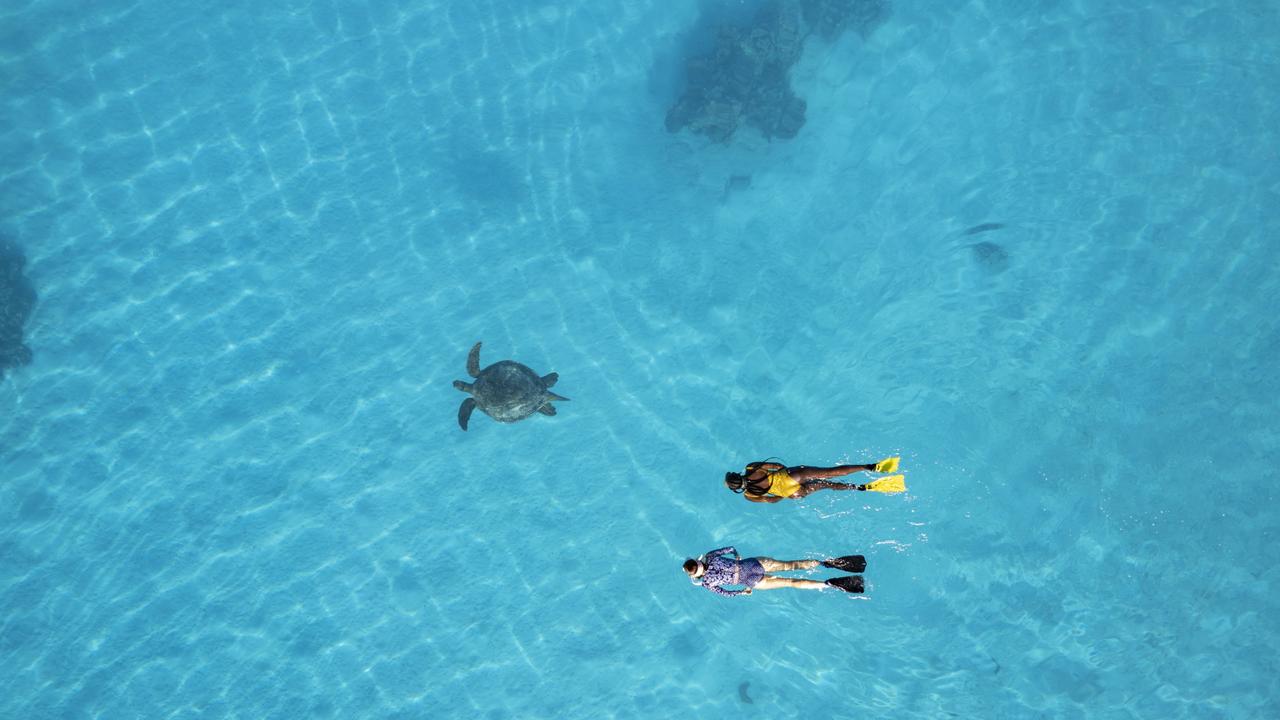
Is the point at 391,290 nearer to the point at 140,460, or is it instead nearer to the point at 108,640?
the point at 140,460

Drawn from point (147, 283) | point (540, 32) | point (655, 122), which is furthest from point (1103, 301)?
point (147, 283)

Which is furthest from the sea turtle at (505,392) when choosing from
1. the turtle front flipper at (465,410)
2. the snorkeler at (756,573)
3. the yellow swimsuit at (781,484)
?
the yellow swimsuit at (781,484)

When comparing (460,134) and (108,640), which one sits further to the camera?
(460,134)

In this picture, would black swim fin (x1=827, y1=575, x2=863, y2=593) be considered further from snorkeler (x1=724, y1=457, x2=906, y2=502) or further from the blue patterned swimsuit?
snorkeler (x1=724, y1=457, x2=906, y2=502)

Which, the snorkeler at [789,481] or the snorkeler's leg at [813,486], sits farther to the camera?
the snorkeler's leg at [813,486]

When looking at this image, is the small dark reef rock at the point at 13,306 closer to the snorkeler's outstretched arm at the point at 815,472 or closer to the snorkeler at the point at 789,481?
the snorkeler at the point at 789,481

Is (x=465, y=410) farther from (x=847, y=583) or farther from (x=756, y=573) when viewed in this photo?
(x=847, y=583)
